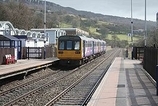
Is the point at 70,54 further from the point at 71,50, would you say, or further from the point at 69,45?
the point at 69,45

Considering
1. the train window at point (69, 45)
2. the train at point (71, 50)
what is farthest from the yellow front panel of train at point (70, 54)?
the train window at point (69, 45)

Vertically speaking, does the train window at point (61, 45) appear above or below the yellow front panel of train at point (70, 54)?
above

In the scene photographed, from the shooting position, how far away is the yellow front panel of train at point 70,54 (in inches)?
1226

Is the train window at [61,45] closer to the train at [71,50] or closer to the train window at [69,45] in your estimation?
the train at [71,50]

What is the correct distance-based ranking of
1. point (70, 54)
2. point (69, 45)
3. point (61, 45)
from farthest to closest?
point (61, 45)
point (69, 45)
point (70, 54)

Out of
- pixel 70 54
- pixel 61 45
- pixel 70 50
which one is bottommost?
pixel 70 54

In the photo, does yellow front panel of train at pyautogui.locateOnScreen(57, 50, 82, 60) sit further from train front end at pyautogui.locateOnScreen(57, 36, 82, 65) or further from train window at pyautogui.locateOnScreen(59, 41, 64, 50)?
train window at pyautogui.locateOnScreen(59, 41, 64, 50)

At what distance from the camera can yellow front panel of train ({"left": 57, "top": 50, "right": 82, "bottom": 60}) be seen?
3115 cm

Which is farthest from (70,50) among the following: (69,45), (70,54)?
(69,45)

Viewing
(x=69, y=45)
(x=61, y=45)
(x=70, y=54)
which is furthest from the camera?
(x=61, y=45)

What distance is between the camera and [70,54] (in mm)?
31250

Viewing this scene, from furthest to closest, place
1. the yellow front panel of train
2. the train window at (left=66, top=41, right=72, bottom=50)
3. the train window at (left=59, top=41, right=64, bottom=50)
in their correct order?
the train window at (left=59, top=41, right=64, bottom=50) → the train window at (left=66, top=41, right=72, bottom=50) → the yellow front panel of train

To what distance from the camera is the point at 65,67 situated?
33.8 m

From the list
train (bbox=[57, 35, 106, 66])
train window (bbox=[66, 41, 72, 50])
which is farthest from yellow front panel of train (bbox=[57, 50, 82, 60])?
train window (bbox=[66, 41, 72, 50])
